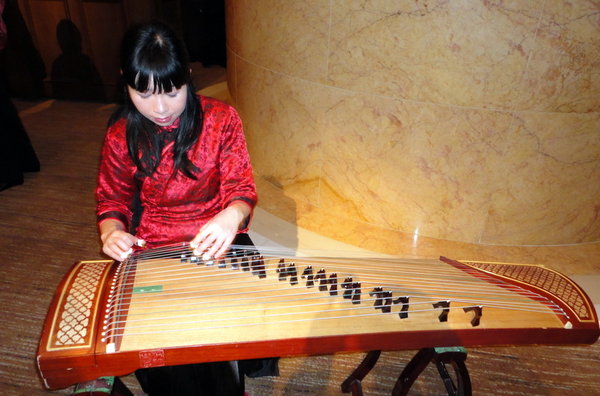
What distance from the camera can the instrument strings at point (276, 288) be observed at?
105cm

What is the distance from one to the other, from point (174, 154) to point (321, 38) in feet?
4.37

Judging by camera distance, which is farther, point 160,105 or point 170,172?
point 170,172

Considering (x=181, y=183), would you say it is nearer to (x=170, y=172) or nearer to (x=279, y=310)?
(x=170, y=172)

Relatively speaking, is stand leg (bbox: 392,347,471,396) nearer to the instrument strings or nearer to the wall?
the instrument strings

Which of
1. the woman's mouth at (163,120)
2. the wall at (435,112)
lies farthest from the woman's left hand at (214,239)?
the wall at (435,112)

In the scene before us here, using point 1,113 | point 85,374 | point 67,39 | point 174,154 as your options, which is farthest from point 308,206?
point 67,39

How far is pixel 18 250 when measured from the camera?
2625 mm

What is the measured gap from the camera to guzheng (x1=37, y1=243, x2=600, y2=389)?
957 mm

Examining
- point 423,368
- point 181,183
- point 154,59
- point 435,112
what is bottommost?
point 423,368

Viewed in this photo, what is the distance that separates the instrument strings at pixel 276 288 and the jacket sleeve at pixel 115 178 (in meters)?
0.30

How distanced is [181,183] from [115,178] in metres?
0.24

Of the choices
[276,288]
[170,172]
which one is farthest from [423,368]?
[170,172]

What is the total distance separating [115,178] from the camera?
5.09ft

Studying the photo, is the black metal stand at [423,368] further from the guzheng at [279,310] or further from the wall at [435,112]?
the wall at [435,112]
